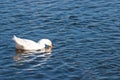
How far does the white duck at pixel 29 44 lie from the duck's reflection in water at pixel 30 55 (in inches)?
11.2

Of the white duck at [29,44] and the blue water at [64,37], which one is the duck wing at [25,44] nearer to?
the white duck at [29,44]

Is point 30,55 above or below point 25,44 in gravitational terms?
below

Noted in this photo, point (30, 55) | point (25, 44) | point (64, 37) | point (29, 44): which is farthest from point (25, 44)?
point (64, 37)

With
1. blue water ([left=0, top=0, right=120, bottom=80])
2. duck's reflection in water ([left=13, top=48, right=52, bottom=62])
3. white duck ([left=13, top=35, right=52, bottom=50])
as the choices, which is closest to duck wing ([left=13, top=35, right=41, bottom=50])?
white duck ([left=13, top=35, right=52, bottom=50])

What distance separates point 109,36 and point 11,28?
6749 mm

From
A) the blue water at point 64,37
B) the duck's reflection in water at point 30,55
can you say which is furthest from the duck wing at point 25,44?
the blue water at point 64,37

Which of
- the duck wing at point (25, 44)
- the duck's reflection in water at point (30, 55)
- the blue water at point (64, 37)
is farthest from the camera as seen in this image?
the duck wing at point (25, 44)

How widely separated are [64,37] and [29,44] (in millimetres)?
2635

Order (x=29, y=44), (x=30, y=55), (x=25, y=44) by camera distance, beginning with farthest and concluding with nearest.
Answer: (x=25, y=44) < (x=29, y=44) < (x=30, y=55)

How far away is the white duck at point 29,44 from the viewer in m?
26.2

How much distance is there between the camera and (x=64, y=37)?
27.8 meters

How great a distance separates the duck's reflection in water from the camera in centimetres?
2550

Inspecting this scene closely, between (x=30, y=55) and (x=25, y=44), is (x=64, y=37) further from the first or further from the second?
(x=30, y=55)

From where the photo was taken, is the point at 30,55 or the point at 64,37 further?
the point at 64,37
